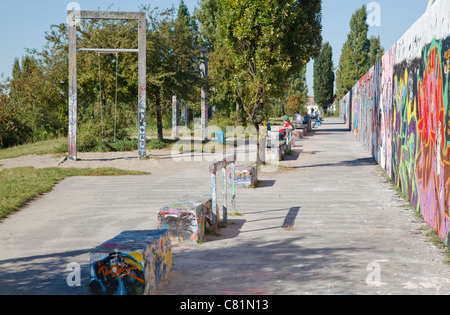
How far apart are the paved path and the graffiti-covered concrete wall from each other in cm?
47

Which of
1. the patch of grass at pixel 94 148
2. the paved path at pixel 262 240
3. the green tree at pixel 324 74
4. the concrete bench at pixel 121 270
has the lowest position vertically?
the paved path at pixel 262 240

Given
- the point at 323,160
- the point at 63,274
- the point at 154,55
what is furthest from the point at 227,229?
the point at 154,55

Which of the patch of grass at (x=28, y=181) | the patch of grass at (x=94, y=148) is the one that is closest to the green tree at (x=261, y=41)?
the patch of grass at (x=28, y=181)

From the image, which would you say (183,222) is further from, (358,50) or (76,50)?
(358,50)

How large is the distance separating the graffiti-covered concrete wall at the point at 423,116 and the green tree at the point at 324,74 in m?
64.3

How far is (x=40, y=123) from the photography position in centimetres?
2764

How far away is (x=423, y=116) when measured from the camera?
293 inches

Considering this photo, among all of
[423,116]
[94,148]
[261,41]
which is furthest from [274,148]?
[423,116]

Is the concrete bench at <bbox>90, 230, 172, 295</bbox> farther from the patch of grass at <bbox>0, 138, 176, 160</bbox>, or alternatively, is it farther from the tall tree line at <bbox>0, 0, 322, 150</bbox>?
the patch of grass at <bbox>0, 138, 176, 160</bbox>

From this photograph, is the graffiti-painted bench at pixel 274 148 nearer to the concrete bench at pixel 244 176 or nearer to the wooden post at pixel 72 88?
the concrete bench at pixel 244 176

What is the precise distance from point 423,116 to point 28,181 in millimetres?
9167

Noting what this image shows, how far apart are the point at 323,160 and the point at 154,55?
9.27 meters

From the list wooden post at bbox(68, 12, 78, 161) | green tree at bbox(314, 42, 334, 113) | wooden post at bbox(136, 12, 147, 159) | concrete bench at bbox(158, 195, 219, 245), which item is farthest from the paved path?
green tree at bbox(314, 42, 334, 113)

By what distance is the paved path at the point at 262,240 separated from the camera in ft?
15.3
